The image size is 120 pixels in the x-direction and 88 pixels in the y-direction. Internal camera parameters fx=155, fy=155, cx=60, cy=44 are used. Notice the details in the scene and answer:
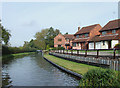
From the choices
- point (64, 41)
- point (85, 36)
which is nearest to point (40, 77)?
point (85, 36)

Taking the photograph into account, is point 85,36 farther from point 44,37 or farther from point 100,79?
point 44,37

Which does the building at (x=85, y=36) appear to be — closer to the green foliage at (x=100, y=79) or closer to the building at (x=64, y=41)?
the building at (x=64, y=41)

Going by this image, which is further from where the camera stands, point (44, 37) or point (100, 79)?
point (44, 37)

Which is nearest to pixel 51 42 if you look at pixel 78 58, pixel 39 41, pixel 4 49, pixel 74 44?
pixel 39 41

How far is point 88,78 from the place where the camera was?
29.7 feet

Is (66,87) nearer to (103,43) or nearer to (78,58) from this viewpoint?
(78,58)

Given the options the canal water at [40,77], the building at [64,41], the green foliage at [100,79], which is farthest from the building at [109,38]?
the green foliage at [100,79]

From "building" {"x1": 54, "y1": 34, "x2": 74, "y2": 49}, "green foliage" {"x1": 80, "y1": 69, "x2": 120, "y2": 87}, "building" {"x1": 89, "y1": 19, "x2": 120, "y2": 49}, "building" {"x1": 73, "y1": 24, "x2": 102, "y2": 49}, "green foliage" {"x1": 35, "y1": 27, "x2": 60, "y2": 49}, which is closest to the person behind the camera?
"green foliage" {"x1": 80, "y1": 69, "x2": 120, "y2": 87}

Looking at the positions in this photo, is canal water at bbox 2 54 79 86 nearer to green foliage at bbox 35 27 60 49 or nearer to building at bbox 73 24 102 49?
building at bbox 73 24 102 49

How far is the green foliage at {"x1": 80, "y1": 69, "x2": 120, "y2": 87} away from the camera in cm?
845

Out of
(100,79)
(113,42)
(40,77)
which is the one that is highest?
(113,42)

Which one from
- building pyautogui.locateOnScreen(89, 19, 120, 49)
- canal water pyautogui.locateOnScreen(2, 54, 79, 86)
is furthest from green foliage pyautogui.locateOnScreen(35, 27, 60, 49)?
canal water pyautogui.locateOnScreen(2, 54, 79, 86)

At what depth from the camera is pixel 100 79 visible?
856 centimetres

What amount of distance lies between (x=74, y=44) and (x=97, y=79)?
188 ft
